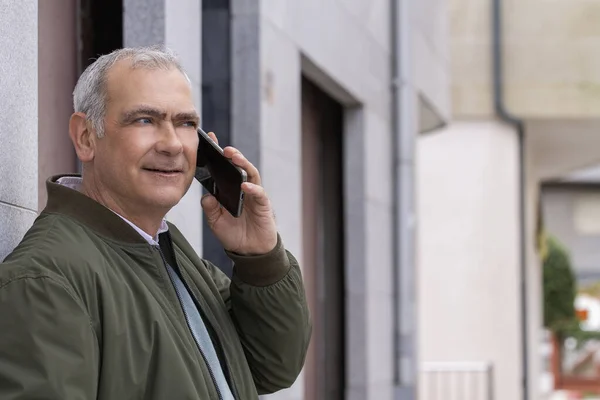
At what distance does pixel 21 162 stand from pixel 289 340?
26.6 inches

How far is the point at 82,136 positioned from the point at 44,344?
59cm

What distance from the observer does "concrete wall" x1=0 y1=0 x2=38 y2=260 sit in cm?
266

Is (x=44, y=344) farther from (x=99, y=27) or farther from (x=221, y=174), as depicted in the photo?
(x=99, y=27)

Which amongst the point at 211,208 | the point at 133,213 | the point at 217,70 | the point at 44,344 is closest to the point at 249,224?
the point at 211,208

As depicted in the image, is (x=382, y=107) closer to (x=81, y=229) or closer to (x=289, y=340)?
(x=289, y=340)

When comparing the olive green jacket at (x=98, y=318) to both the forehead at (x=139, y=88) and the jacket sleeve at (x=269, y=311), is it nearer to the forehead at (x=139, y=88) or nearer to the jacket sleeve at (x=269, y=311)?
the jacket sleeve at (x=269, y=311)

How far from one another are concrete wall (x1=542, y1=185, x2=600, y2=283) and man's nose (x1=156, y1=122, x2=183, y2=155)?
29.6 m

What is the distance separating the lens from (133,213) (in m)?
2.44

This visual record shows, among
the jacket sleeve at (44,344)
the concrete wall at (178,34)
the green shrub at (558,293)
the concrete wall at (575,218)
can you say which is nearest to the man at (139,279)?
the jacket sleeve at (44,344)

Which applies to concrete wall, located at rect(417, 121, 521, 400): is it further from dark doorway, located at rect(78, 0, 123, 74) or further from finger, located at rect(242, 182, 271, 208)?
finger, located at rect(242, 182, 271, 208)

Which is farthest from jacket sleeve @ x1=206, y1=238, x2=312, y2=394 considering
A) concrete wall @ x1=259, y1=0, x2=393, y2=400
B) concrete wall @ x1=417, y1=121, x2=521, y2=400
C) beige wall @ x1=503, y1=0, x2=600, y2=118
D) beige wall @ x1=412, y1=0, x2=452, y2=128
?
beige wall @ x1=503, y1=0, x2=600, y2=118

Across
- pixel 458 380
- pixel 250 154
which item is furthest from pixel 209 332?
pixel 458 380

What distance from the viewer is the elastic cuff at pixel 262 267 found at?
2746 millimetres

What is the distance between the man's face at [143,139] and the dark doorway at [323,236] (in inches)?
178
